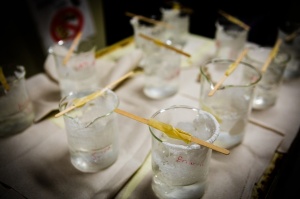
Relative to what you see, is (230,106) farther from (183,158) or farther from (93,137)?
(93,137)

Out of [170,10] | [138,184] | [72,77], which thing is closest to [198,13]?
[170,10]

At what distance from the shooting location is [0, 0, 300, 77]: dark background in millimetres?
1553

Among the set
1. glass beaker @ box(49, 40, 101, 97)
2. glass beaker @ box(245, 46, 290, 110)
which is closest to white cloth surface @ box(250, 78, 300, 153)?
glass beaker @ box(245, 46, 290, 110)

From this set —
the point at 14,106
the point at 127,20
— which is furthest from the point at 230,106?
the point at 127,20

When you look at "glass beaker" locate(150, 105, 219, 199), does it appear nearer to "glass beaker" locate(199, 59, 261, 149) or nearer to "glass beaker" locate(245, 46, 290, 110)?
"glass beaker" locate(199, 59, 261, 149)

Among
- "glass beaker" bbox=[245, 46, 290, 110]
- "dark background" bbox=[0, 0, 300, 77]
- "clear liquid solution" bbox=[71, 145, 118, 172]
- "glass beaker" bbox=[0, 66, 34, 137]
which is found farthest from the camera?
"dark background" bbox=[0, 0, 300, 77]

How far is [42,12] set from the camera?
158cm

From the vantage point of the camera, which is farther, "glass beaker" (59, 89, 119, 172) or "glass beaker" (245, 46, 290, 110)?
"glass beaker" (245, 46, 290, 110)

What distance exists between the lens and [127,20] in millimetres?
1922

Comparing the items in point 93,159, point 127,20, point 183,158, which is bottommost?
Result: point 127,20

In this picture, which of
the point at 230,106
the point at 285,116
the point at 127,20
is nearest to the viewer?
the point at 230,106

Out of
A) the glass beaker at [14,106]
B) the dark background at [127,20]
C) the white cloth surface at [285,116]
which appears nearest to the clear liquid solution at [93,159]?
the glass beaker at [14,106]

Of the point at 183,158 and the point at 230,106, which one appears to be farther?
the point at 230,106

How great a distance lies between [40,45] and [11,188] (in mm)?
1257
